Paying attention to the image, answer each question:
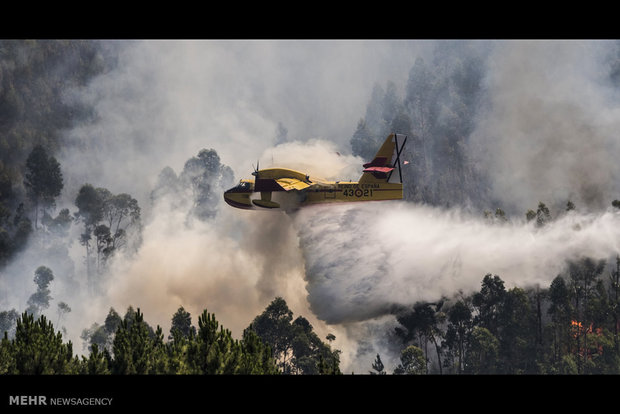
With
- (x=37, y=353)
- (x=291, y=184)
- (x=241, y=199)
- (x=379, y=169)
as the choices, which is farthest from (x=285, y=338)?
(x=37, y=353)

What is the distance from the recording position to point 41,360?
74.7 m

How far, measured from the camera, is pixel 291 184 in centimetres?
9294

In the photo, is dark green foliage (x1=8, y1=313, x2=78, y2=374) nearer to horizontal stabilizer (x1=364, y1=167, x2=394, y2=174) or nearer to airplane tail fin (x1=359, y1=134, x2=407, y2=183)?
airplane tail fin (x1=359, y1=134, x2=407, y2=183)

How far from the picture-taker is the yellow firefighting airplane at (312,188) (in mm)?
93062

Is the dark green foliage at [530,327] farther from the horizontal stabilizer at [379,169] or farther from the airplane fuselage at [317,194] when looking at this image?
the horizontal stabilizer at [379,169]

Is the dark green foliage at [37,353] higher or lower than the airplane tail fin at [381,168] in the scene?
lower

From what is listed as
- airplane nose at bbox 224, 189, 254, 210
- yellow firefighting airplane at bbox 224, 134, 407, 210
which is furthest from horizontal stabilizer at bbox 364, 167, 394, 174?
airplane nose at bbox 224, 189, 254, 210

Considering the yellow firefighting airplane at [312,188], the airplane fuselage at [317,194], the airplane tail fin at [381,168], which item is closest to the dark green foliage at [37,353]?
the yellow firefighting airplane at [312,188]

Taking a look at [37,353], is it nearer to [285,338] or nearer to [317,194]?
[317,194]

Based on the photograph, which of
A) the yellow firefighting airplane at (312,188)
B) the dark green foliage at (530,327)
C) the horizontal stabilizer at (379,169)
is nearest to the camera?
the yellow firefighting airplane at (312,188)

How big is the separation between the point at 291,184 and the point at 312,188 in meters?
2.52

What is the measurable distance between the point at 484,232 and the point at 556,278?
2769 cm

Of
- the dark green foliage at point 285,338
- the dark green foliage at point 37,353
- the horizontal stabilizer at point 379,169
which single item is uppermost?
the horizontal stabilizer at point 379,169

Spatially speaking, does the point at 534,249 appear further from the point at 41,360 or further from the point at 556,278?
the point at 41,360
